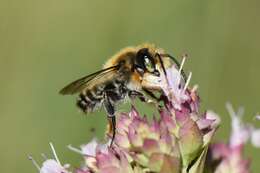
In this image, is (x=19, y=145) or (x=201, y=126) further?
(x=19, y=145)

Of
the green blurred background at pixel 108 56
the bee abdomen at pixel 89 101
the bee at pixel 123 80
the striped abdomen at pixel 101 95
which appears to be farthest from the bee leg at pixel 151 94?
the green blurred background at pixel 108 56

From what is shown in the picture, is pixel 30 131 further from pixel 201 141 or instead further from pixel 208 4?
pixel 201 141

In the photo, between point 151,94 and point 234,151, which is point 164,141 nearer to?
point 151,94

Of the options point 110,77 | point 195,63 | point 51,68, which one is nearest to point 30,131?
point 51,68

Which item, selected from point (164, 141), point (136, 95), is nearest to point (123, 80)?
point (136, 95)

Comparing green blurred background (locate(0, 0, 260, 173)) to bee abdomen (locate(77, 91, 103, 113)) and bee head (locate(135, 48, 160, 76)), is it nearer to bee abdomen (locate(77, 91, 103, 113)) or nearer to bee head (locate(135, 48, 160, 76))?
bee abdomen (locate(77, 91, 103, 113))

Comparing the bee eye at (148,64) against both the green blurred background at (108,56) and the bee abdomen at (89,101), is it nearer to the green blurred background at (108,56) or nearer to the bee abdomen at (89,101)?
the bee abdomen at (89,101)
